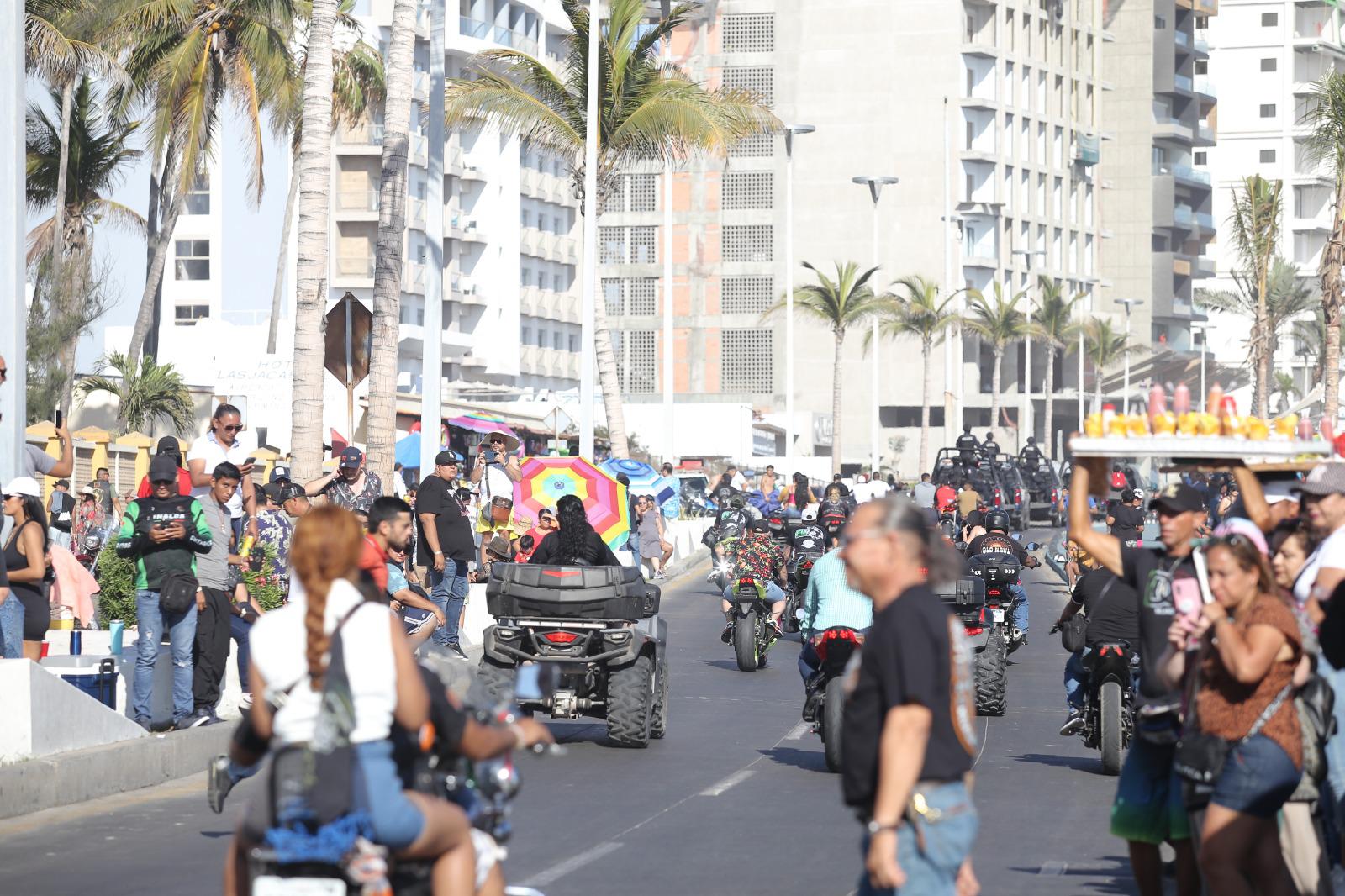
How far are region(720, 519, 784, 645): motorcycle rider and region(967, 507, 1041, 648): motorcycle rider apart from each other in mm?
2059

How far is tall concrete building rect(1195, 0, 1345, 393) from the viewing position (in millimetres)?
150250

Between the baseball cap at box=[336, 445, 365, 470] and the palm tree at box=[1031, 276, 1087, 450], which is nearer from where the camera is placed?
the baseball cap at box=[336, 445, 365, 470]

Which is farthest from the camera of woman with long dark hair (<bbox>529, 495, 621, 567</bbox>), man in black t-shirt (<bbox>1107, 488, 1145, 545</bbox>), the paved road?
man in black t-shirt (<bbox>1107, 488, 1145, 545</bbox>)

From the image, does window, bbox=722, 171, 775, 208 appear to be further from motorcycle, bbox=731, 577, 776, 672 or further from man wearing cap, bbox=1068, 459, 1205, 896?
man wearing cap, bbox=1068, 459, 1205, 896

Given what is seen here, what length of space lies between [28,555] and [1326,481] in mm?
8411

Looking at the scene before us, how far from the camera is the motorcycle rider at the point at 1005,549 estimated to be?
20.4m

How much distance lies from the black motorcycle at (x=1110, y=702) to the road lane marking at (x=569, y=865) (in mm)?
3854

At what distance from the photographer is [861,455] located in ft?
365

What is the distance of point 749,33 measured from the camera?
375ft

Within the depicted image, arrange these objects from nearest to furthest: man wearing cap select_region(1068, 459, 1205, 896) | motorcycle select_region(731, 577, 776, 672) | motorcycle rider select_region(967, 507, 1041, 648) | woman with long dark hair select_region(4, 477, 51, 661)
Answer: man wearing cap select_region(1068, 459, 1205, 896)
woman with long dark hair select_region(4, 477, 51, 661)
motorcycle rider select_region(967, 507, 1041, 648)
motorcycle select_region(731, 577, 776, 672)

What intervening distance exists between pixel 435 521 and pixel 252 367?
39.6 metres

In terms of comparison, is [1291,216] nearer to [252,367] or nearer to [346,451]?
[252,367]

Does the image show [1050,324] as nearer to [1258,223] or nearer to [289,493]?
[1258,223]

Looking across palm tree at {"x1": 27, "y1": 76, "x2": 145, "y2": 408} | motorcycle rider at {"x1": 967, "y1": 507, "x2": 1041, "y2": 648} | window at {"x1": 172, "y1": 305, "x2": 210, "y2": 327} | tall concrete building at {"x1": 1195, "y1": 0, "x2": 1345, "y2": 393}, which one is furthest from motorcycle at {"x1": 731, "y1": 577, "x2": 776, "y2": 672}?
tall concrete building at {"x1": 1195, "y1": 0, "x2": 1345, "y2": 393}
